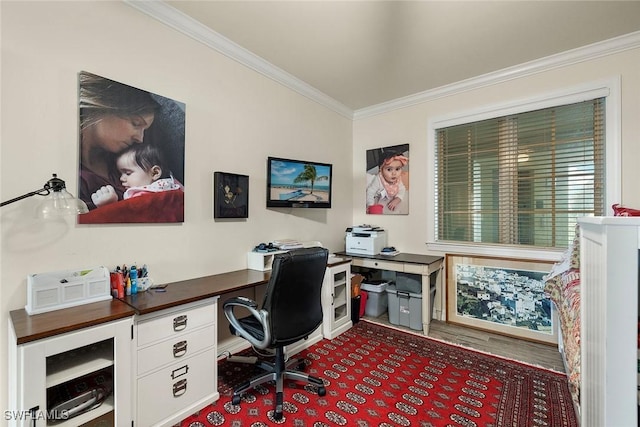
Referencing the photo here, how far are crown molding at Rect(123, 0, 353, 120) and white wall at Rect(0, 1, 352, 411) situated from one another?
0.21 ft

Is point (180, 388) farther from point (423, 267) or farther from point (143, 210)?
point (423, 267)

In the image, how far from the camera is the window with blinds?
8.93 ft

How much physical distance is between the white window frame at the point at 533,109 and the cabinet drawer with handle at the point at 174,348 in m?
2.68

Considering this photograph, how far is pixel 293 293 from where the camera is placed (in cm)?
187

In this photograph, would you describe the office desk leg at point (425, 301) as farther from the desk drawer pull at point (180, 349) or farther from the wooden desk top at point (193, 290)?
the desk drawer pull at point (180, 349)

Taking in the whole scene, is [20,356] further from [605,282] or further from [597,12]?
[597,12]

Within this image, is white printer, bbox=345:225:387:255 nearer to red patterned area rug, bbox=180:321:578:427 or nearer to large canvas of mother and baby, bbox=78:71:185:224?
red patterned area rug, bbox=180:321:578:427

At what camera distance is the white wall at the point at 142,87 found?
5.21 ft

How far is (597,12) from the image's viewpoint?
2154 mm

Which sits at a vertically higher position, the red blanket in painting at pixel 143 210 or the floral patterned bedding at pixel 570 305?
the red blanket in painting at pixel 143 210

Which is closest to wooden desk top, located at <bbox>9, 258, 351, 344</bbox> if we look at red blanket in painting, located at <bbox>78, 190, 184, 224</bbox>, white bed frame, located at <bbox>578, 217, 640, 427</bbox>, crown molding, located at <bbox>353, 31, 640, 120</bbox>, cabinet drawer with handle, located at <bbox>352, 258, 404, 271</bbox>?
red blanket in painting, located at <bbox>78, 190, 184, 224</bbox>

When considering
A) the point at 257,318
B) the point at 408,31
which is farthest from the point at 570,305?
the point at 408,31

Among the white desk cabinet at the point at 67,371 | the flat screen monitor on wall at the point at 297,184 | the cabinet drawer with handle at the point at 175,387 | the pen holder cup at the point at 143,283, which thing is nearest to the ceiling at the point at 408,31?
the flat screen monitor on wall at the point at 297,184

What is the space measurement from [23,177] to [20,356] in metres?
0.97
